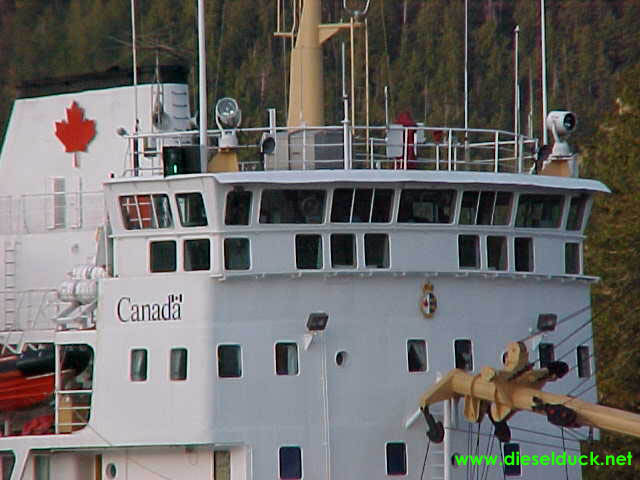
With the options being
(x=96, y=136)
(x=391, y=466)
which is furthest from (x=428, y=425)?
(x=96, y=136)

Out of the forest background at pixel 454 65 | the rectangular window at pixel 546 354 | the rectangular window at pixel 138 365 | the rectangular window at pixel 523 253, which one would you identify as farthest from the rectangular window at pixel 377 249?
the forest background at pixel 454 65

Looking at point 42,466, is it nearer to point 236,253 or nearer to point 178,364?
point 178,364

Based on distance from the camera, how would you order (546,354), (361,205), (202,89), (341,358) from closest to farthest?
(341,358), (361,205), (202,89), (546,354)

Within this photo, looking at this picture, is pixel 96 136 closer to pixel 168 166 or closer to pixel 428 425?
pixel 168 166

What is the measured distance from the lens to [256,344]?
89.3ft

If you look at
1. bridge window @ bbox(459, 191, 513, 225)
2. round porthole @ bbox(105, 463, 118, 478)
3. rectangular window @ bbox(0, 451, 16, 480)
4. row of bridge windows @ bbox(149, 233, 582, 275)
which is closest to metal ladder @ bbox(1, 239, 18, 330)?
rectangular window @ bbox(0, 451, 16, 480)

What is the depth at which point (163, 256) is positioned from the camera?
92.1 feet

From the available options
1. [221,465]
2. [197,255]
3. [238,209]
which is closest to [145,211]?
[197,255]

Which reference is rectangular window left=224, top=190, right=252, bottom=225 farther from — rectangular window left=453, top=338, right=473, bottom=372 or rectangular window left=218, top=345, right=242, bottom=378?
rectangular window left=453, top=338, right=473, bottom=372

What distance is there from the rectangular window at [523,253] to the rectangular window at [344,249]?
2735 millimetres

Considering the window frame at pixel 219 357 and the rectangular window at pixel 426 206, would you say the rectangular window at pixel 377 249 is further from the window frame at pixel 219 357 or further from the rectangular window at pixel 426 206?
the window frame at pixel 219 357

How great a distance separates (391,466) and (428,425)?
2.97 feet

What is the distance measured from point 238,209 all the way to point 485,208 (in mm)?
3856

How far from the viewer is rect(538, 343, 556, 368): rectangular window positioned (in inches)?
1126
